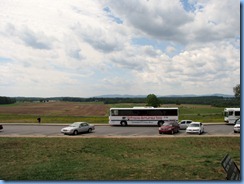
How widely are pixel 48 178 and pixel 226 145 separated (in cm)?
1539

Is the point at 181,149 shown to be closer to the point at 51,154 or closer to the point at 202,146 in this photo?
the point at 202,146

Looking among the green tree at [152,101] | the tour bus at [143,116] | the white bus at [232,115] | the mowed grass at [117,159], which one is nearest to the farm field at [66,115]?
the white bus at [232,115]

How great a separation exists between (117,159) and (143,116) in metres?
23.8

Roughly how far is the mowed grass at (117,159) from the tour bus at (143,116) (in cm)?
1437

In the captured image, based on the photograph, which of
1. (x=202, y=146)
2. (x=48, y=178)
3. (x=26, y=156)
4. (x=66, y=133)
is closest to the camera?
(x=48, y=178)

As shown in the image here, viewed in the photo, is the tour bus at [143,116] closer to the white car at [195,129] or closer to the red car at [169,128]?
the red car at [169,128]

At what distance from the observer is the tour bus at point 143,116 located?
40531 millimetres

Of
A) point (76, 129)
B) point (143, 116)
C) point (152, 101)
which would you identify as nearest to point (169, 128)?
point (143, 116)

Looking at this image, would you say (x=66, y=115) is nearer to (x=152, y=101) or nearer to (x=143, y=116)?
(x=143, y=116)

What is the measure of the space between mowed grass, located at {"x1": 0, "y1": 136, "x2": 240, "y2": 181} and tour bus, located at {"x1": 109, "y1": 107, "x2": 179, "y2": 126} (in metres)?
14.4

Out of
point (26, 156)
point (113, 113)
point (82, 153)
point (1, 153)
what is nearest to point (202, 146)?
point (82, 153)

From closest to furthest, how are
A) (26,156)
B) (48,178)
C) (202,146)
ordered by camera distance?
(48,178), (26,156), (202,146)

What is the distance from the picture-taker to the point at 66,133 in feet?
102

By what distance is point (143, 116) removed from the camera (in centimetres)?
4081
